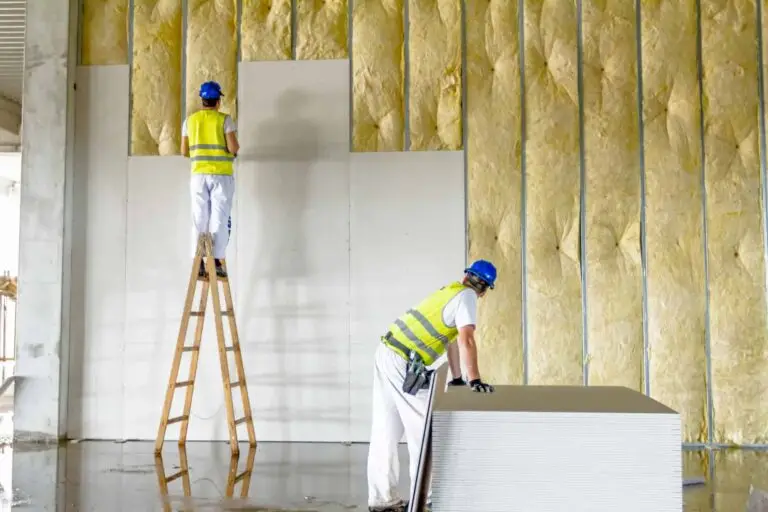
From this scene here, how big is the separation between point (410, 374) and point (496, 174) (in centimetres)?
273

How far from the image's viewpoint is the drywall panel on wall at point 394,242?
6.20 m

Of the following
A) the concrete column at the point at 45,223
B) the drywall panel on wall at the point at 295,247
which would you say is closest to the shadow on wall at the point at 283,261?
the drywall panel on wall at the point at 295,247

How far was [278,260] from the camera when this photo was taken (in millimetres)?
6301

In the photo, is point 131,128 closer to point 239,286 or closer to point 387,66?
point 239,286

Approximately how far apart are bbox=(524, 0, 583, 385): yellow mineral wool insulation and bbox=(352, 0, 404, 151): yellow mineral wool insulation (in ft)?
3.42

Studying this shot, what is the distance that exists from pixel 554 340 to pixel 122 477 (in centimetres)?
329

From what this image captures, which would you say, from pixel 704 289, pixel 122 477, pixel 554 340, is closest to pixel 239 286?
pixel 122 477

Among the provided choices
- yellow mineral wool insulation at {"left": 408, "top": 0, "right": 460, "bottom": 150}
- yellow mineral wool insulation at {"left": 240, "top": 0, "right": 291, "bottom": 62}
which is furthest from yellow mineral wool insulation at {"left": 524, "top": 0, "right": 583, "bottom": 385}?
yellow mineral wool insulation at {"left": 240, "top": 0, "right": 291, "bottom": 62}

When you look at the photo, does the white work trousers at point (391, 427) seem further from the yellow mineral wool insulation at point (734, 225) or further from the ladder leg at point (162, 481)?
the yellow mineral wool insulation at point (734, 225)

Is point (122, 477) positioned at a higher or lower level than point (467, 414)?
lower

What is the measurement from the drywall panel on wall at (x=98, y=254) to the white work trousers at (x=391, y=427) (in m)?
3.14

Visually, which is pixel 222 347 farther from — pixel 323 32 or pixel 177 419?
pixel 323 32

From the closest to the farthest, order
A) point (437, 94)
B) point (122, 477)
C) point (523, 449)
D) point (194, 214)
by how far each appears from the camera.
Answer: point (523, 449), point (122, 477), point (194, 214), point (437, 94)

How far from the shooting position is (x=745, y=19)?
6070 mm
